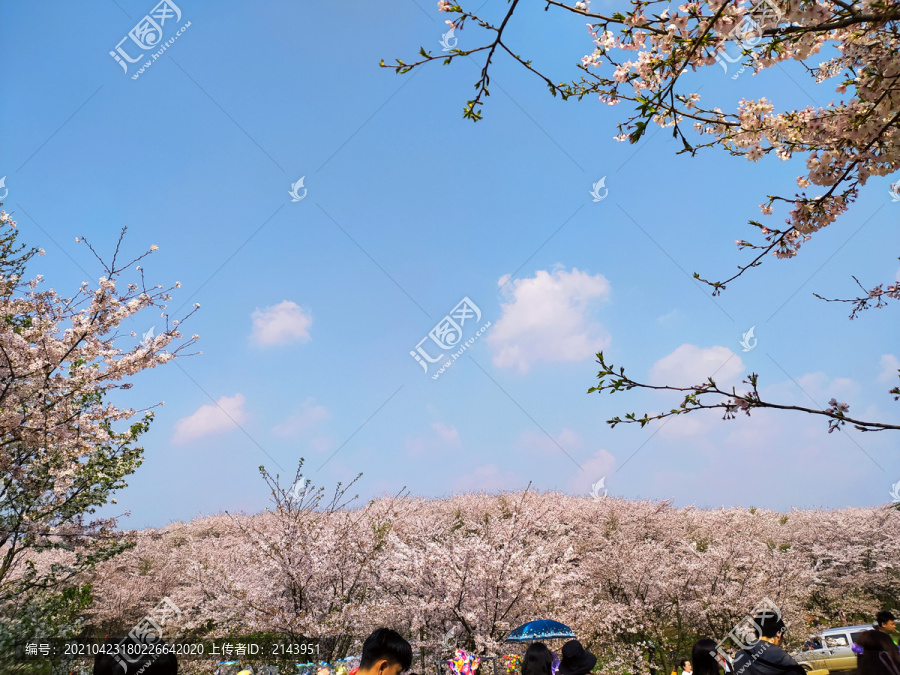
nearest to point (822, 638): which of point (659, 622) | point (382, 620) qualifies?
point (659, 622)

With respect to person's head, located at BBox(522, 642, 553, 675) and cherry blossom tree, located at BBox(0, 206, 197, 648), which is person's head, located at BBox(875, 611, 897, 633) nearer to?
person's head, located at BBox(522, 642, 553, 675)

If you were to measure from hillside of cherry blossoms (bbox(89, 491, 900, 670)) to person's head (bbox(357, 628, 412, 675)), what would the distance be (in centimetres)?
673

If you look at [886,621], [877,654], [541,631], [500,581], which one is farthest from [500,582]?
[877,654]

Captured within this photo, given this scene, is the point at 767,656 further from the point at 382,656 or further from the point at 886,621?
the point at 886,621

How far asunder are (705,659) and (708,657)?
3 cm

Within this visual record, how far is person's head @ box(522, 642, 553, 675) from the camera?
11.2 feet

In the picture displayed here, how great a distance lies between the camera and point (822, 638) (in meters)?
13.7

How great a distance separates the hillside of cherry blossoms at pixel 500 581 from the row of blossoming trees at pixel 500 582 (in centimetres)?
4

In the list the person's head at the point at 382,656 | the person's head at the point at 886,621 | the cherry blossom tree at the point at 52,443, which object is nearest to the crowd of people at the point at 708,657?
the person's head at the point at 382,656

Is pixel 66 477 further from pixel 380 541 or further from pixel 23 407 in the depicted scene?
pixel 380 541

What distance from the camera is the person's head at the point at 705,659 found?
3.75 meters

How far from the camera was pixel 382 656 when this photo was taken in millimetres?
2875

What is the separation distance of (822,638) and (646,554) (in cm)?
527

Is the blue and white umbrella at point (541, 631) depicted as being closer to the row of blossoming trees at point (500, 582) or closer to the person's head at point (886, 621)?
the row of blossoming trees at point (500, 582)
